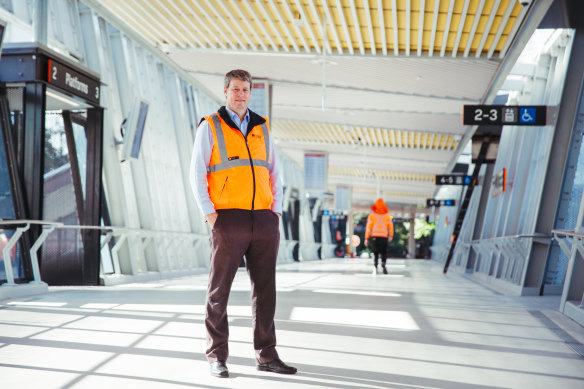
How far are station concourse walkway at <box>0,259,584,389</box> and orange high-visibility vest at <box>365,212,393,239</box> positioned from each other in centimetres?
618

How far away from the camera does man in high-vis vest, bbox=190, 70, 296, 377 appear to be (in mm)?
3037

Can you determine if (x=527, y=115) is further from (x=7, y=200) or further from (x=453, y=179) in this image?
(x=453, y=179)

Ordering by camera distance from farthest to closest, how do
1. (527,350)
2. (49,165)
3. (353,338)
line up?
(49,165) < (353,338) < (527,350)

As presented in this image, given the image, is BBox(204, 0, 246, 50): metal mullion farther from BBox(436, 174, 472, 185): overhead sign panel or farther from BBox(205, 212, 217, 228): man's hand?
BBox(436, 174, 472, 185): overhead sign panel

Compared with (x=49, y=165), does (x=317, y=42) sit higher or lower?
higher

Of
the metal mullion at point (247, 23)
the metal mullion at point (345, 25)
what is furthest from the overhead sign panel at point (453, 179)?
the metal mullion at point (247, 23)

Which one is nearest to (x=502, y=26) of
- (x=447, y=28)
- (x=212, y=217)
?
(x=447, y=28)

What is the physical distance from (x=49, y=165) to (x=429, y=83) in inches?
322

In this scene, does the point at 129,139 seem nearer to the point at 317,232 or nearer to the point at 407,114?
the point at 407,114

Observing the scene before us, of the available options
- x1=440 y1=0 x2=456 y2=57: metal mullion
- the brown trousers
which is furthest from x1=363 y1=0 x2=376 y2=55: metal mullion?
the brown trousers

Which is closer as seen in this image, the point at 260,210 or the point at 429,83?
the point at 260,210

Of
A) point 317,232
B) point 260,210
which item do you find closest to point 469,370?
point 260,210

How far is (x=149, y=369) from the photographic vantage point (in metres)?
3.03

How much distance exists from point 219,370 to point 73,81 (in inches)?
235
